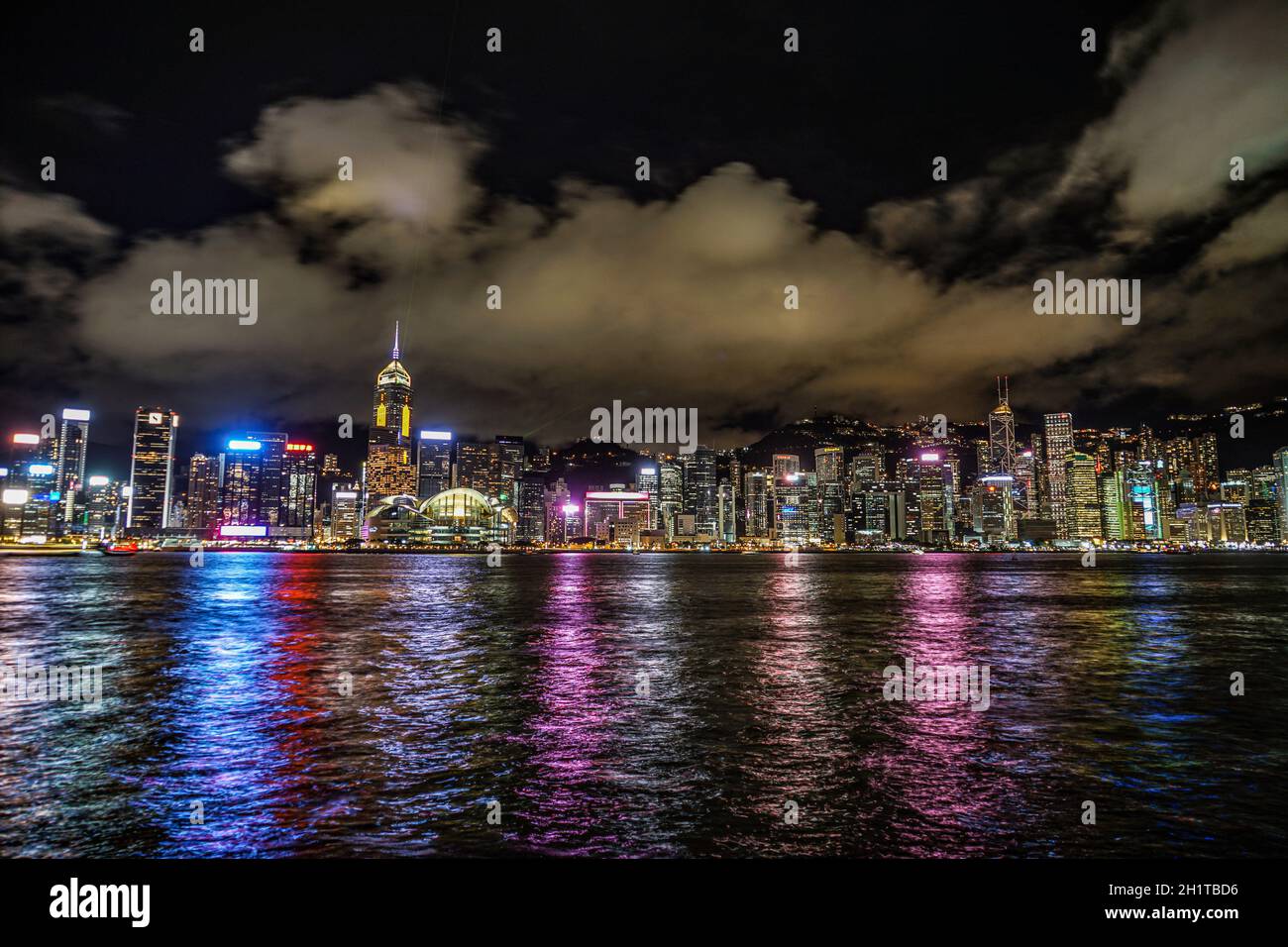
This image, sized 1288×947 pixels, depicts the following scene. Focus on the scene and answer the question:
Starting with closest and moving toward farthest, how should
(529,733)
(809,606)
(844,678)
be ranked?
(529,733), (844,678), (809,606)

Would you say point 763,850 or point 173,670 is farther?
point 173,670

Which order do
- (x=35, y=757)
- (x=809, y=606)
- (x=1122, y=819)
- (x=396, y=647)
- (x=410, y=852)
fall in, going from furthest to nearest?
(x=809, y=606)
(x=396, y=647)
(x=35, y=757)
(x=1122, y=819)
(x=410, y=852)
